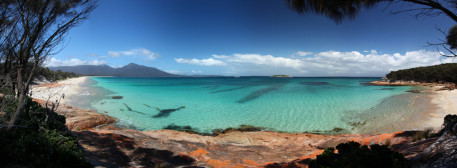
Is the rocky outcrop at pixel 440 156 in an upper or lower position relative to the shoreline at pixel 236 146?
upper

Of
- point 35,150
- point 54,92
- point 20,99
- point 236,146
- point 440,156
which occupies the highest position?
point 20,99

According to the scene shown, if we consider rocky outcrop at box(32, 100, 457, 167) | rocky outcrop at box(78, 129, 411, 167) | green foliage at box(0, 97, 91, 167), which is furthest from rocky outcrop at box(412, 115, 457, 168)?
green foliage at box(0, 97, 91, 167)

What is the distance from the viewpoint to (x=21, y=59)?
13.1 feet

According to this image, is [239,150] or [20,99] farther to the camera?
[239,150]

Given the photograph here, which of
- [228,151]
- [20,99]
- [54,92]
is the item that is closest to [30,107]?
[20,99]

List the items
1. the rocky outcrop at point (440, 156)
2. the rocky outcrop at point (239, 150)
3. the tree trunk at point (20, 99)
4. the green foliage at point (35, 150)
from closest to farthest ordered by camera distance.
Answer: the rocky outcrop at point (440, 156)
the green foliage at point (35, 150)
the tree trunk at point (20, 99)
the rocky outcrop at point (239, 150)

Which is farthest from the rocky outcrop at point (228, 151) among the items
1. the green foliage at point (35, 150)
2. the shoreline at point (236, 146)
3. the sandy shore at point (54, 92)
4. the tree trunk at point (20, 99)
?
the sandy shore at point (54, 92)

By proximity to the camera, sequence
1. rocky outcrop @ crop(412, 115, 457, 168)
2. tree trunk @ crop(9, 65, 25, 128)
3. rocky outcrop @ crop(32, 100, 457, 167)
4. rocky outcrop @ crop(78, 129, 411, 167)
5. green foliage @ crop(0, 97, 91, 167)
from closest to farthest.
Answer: rocky outcrop @ crop(412, 115, 457, 168)
green foliage @ crop(0, 97, 91, 167)
rocky outcrop @ crop(32, 100, 457, 167)
tree trunk @ crop(9, 65, 25, 128)
rocky outcrop @ crop(78, 129, 411, 167)

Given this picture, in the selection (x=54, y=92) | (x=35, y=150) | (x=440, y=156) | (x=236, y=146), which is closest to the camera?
(x=440, y=156)

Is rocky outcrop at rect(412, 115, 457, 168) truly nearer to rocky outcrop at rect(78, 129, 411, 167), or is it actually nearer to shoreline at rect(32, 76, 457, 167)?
shoreline at rect(32, 76, 457, 167)

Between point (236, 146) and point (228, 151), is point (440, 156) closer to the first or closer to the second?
point (228, 151)

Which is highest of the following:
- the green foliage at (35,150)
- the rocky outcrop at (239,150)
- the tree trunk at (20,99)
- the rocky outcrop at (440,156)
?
the tree trunk at (20,99)

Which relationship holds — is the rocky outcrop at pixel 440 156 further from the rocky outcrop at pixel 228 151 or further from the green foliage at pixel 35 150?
the green foliage at pixel 35 150

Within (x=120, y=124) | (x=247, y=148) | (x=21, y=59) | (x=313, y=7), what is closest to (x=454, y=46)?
(x=313, y=7)
